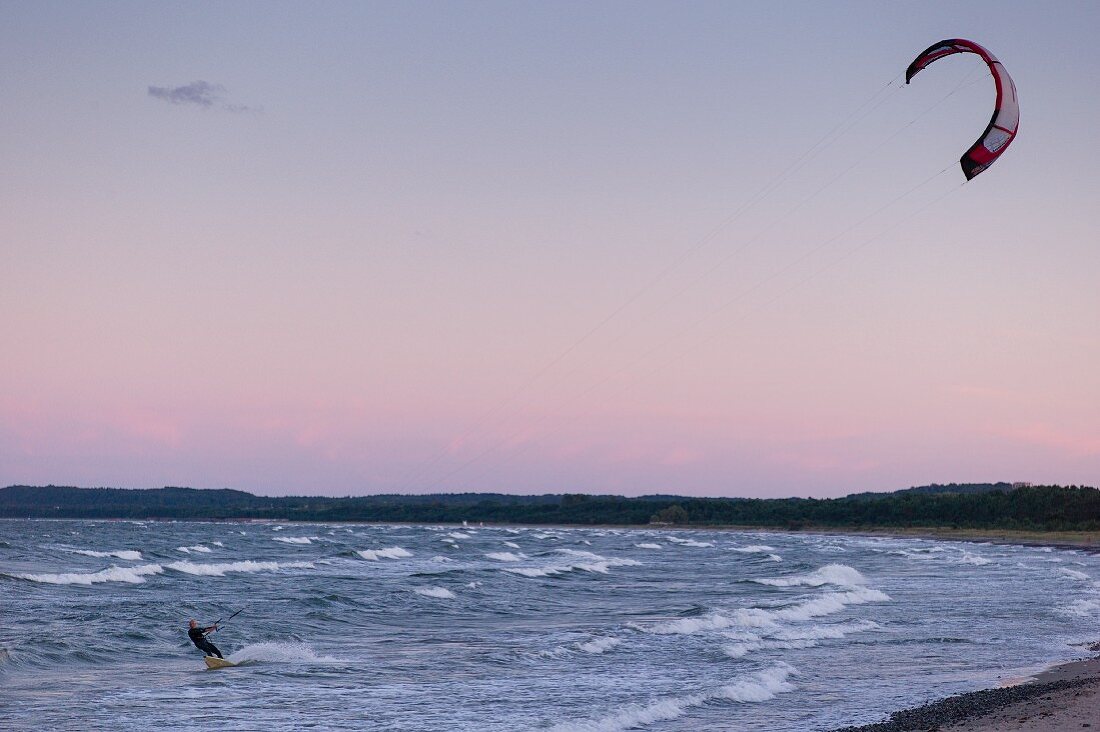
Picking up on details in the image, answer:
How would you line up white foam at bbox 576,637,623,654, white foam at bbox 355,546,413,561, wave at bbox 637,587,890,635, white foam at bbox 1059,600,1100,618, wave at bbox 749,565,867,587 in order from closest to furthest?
white foam at bbox 576,637,623,654 < wave at bbox 637,587,890,635 < white foam at bbox 1059,600,1100,618 < wave at bbox 749,565,867,587 < white foam at bbox 355,546,413,561

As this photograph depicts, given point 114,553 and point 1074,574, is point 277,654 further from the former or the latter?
point 114,553

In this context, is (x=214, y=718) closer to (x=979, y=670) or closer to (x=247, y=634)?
(x=247, y=634)

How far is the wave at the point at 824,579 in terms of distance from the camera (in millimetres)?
41562

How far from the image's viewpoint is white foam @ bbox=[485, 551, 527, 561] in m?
64.4

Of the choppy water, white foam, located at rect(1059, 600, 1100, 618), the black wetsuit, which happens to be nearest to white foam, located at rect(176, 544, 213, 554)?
the choppy water

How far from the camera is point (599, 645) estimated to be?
23.8 metres

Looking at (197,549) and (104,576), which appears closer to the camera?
(104,576)

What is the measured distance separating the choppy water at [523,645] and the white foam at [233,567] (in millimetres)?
2022

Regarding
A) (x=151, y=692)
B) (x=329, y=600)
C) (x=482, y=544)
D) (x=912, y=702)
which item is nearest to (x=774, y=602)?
(x=329, y=600)

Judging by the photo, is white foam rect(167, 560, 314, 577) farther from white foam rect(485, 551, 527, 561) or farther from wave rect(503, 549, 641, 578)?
white foam rect(485, 551, 527, 561)

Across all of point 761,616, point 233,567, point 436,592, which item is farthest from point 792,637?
point 233,567

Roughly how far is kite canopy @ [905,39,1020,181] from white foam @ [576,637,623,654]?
11667mm

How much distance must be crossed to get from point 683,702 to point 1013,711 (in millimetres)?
4721

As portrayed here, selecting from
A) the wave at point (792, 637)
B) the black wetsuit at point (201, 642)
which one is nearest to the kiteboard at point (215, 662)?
the black wetsuit at point (201, 642)
